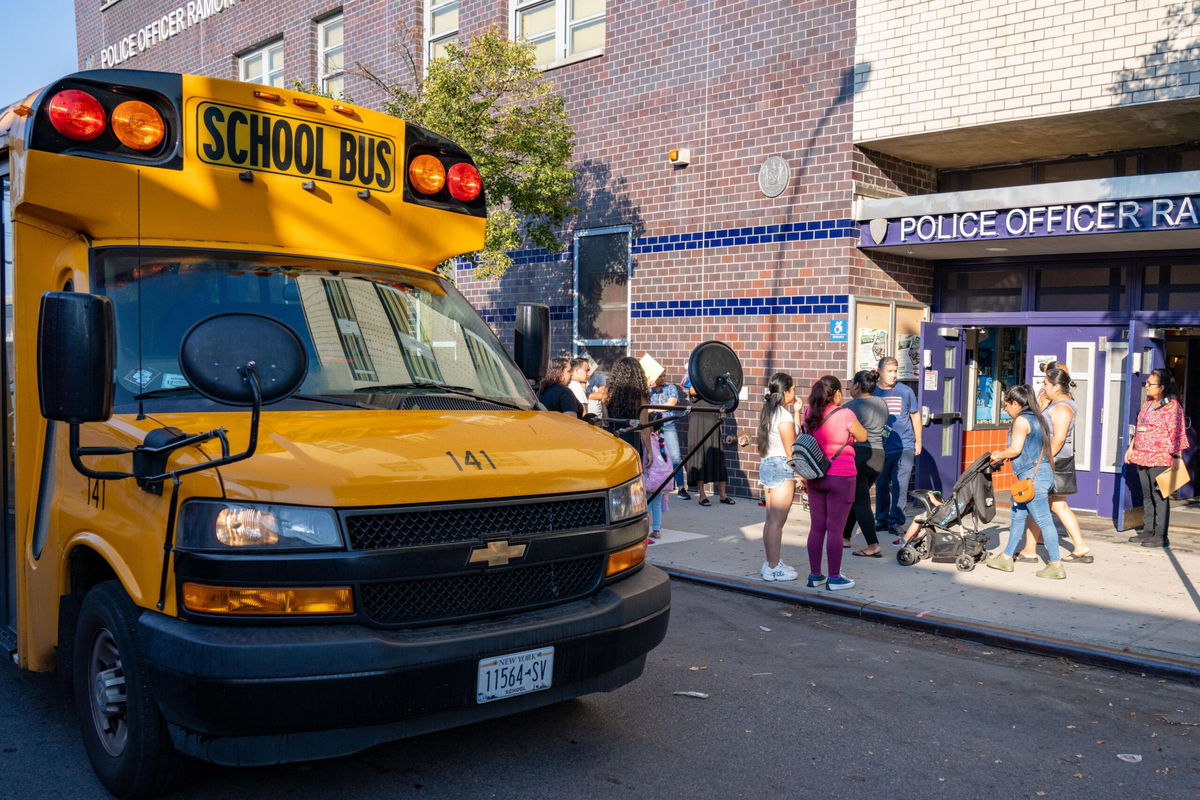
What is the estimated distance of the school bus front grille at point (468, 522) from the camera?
3564mm

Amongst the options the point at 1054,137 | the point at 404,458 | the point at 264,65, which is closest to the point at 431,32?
the point at 264,65

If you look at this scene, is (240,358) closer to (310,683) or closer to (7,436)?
(310,683)

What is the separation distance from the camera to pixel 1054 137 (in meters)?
11.0

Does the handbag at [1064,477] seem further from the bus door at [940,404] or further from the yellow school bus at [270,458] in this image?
the yellow school bus at [270,458]

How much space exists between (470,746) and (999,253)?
9732 millimetres

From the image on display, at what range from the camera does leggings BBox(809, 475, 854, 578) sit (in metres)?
7.66

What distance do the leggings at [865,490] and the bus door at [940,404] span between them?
284 cm

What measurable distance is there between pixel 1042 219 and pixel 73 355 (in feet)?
32.0

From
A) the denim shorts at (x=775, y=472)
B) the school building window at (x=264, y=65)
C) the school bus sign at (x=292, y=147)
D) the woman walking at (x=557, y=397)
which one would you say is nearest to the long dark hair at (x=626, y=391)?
the woman walking at (x=557, y=397)

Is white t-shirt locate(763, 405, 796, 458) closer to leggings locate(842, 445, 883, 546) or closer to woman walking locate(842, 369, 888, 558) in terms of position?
leggings locate(842, 445, 883, 546)

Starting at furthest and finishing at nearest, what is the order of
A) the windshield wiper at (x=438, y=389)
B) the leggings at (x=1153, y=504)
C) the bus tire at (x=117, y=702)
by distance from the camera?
the leggings at (x=1153, y=504)
the windshield wiper at (x=438, y=389)
the bus tire at (x=117, y=702)

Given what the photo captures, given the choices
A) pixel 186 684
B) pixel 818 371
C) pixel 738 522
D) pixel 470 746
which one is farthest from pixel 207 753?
pixel 818 371

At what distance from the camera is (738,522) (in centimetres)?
1123

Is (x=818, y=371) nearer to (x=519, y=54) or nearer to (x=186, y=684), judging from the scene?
(x=519, y=54)
